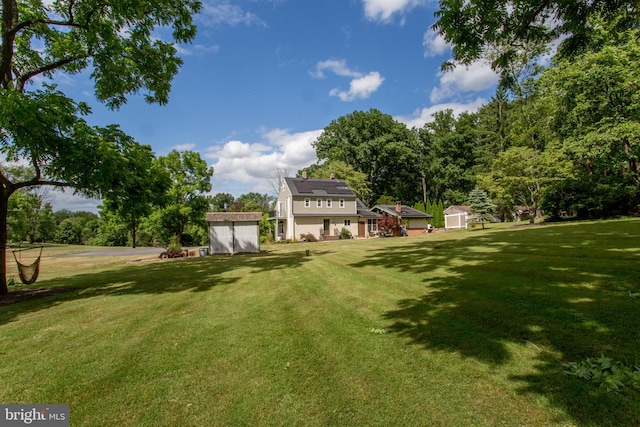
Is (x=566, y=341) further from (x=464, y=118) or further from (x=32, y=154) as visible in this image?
(x=464, y=118)

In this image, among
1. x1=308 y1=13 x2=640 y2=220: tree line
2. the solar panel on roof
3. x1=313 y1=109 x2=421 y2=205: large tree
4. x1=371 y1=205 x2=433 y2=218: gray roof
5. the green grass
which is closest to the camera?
the green grass

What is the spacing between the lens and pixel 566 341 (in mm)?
4035

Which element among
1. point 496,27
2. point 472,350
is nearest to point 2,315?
point 472,350

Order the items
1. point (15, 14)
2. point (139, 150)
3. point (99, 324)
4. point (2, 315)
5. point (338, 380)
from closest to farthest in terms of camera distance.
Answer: point (338, 380), point (99, 324), point (2, 315), point (15, 14), point (139, 150)

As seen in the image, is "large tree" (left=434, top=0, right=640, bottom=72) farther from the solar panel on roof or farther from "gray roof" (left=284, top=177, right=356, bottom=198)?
the solar panel on roof

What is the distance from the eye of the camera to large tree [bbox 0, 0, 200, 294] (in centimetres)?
753

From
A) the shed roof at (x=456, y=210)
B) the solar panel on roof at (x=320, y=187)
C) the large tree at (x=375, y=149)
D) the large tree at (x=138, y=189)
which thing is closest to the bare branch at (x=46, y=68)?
the large tree at (x=138, y=189)

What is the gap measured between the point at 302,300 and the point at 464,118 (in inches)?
2427

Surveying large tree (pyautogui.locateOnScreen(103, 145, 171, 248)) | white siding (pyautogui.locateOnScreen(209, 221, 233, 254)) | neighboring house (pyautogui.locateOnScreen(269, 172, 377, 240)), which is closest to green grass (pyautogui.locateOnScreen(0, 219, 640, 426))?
large tree (pyautogui.locateOnScreen(103, 145, 171, 248))

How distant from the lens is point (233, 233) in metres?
22.9

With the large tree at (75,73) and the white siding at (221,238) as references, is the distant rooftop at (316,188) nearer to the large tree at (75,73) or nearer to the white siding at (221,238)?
the white siding at (221,238)

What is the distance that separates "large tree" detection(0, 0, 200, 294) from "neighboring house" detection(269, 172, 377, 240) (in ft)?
79.8

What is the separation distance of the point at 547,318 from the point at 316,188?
108ft

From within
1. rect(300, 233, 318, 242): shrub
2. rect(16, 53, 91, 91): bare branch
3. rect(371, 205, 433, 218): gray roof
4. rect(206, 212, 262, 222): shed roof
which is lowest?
rect(300, 233, 318, 242): shrub
